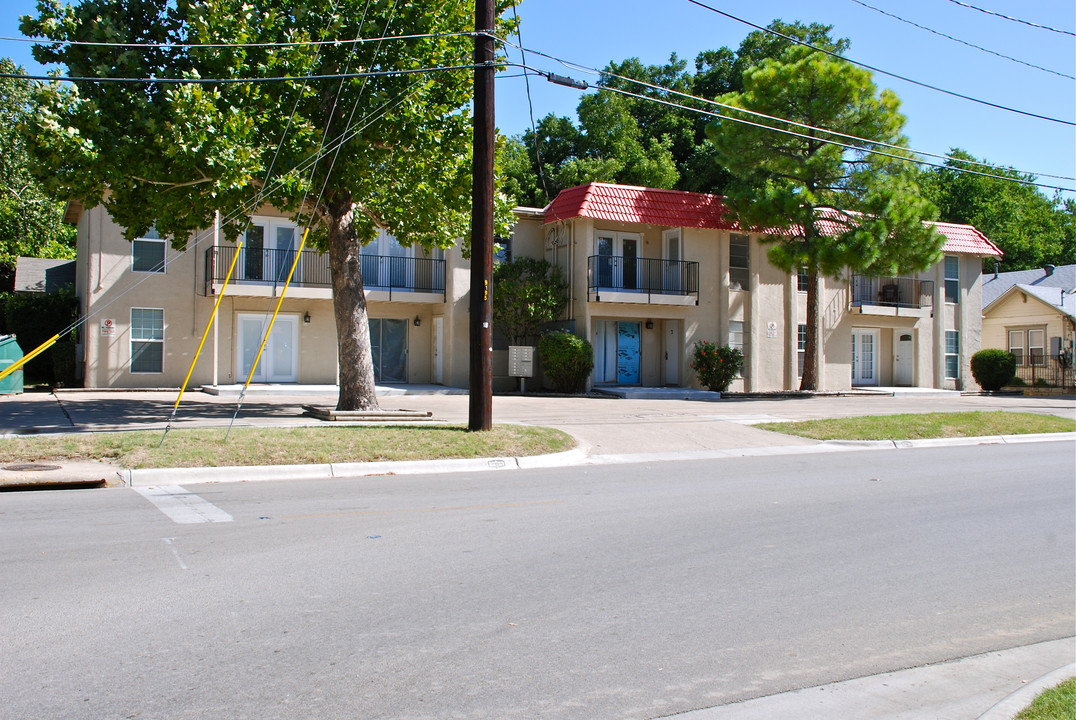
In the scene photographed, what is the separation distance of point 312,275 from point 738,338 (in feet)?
44.8

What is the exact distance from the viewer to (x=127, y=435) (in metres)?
11.9

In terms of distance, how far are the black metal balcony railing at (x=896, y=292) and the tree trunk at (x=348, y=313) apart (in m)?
21.0

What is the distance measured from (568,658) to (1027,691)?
230 cm

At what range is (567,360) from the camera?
2431 centimetres

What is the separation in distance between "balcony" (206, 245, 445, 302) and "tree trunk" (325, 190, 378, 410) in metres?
6.00

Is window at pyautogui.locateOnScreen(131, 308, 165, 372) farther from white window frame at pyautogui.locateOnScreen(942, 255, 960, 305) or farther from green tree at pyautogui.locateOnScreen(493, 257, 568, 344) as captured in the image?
white window frame at pyautogui.locateOnScreen(942, 255, 960, 305)

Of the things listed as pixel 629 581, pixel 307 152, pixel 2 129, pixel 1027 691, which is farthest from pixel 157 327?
pixel 1027 691

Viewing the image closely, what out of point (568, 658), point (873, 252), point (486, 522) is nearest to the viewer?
point (568, 658)

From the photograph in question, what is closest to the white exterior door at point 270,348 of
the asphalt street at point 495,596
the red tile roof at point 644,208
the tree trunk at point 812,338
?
the red tile roof at point 644,208

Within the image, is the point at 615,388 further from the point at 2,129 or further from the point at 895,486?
the point at 2,129

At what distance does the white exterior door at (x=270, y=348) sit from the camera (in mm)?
23766

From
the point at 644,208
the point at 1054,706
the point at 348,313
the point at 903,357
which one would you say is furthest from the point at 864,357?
the point at 1054,706

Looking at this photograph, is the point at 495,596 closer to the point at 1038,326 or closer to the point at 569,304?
the point at 569,304

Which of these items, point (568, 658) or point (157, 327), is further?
point (157, 327)
